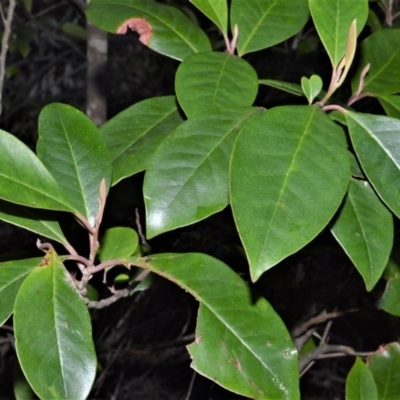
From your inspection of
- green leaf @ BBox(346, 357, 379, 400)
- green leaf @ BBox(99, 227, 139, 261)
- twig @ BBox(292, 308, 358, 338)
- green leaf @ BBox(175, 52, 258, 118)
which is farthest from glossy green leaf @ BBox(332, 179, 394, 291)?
twig @ BBox(292, 308, 358, 338)

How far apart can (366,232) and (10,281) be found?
42 centimetres

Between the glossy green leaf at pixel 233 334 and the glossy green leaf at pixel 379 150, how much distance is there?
20 cm

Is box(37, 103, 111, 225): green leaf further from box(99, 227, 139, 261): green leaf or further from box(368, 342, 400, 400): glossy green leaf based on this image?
box(368, 342, 400, 400): glossy green leaf

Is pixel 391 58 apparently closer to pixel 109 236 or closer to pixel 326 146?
pixel 326 146

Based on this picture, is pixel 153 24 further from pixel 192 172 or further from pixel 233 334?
pixel 233 334

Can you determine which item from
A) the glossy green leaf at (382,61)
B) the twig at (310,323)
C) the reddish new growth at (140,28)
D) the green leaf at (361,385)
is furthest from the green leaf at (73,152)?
the twig at (310,323)

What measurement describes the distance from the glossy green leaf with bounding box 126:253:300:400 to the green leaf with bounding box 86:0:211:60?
320 millimetres

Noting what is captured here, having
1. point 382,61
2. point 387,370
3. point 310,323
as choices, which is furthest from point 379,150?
point 310,323

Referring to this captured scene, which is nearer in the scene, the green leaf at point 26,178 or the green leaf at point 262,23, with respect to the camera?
the green leaf at point 26,178

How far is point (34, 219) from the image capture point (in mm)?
845

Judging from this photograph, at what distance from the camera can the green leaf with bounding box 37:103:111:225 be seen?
82 cm

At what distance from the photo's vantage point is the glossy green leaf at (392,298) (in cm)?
105

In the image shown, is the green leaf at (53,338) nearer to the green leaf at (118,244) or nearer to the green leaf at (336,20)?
the green leaf at (118,244)

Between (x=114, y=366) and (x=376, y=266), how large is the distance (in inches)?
84.1
